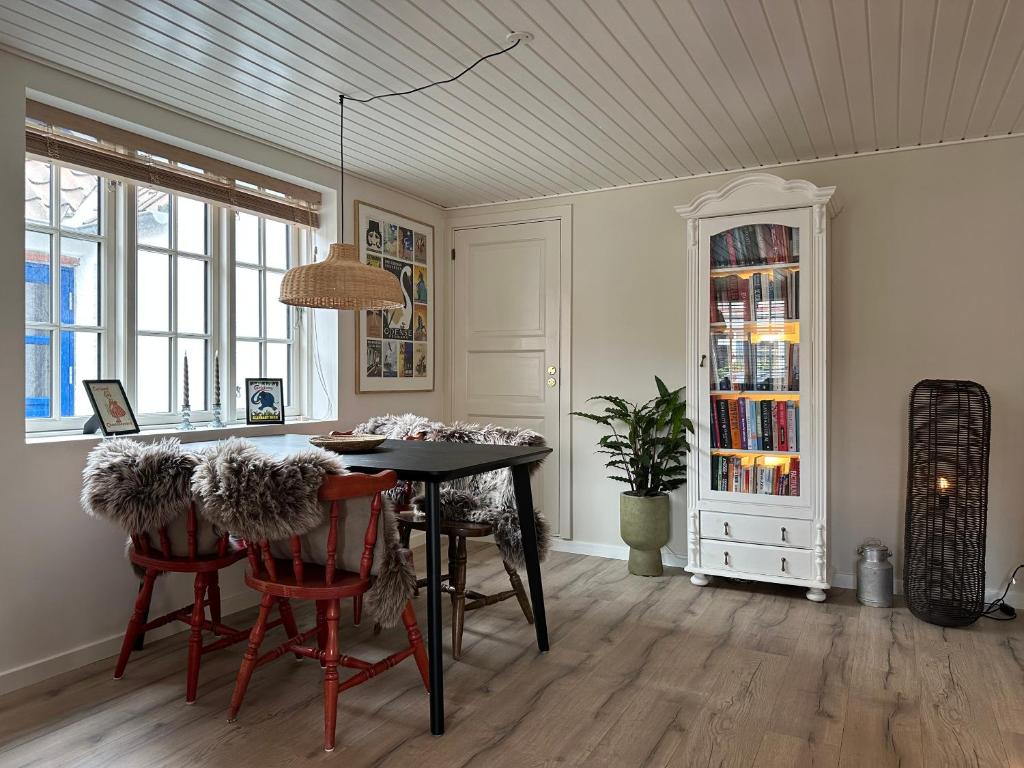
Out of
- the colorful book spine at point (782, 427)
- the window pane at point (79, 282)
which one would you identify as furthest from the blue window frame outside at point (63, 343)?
the colorful book spine at point (782, 427)

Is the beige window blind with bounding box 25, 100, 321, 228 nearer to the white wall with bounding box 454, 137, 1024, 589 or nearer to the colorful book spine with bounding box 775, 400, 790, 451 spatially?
the white wall with bounding box 454, 137, 1024, 589

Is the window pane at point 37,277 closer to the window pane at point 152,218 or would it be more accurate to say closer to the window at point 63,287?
the window at point 63,287

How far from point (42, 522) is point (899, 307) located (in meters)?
4.12

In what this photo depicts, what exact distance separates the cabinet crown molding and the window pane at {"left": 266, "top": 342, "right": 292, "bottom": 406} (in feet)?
7.75

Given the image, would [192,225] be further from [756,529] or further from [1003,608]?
[1003,608]

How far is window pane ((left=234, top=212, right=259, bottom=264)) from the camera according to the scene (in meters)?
3.79

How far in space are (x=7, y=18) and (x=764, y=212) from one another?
3324 millimetres

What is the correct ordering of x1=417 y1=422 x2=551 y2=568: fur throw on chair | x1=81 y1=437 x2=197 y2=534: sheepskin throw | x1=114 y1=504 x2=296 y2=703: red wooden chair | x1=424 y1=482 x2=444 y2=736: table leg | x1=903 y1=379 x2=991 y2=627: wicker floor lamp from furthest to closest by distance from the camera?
1. x1=903 y1=379 x2=991 y2=627: wicker floor lamp
2. x1=417 y1=422 x2=551 y2=568: fur throw on chair
3. x1=114 y1=504 x2=296 y2=703: red wooden chair
4. x1=81 y1=437 x2=197 y2=534: sheepskin throw
5. x1=424 y1=482 x2=444 y2=736: table leg

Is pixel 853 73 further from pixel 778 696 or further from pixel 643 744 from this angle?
pixel 643 744

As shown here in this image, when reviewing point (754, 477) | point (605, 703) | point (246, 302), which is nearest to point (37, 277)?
point (246, 302)

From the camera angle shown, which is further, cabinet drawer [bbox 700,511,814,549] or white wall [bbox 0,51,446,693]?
cabinet drawer [bbox 700,511,814,549]

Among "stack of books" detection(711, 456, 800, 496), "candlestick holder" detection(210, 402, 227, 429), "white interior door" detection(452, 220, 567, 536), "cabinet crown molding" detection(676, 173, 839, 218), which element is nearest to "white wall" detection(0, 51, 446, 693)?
"candlestick holder" detection(210, 402, 227, 429)

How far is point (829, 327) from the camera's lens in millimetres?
3932

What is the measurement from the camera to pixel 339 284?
2.72m
